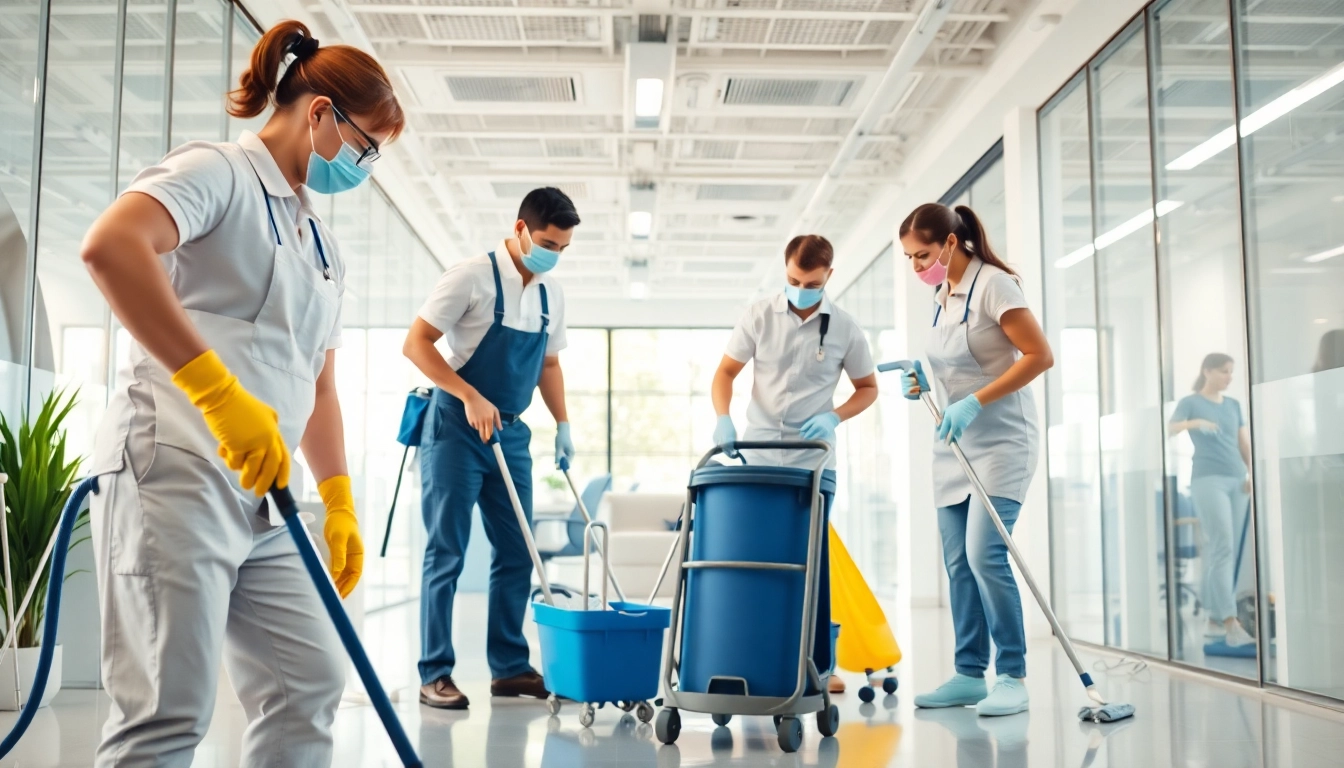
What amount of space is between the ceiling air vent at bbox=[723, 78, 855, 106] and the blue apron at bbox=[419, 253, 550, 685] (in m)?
3.32

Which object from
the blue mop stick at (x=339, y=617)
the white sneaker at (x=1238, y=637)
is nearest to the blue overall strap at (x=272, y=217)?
the blue mop stick at (x=339, y=617)

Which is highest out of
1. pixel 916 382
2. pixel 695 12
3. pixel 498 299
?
pixel 695 12

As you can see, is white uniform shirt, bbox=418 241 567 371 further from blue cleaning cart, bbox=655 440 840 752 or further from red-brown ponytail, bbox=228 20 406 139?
red-brown ponytail, bbox=228 20 406 139

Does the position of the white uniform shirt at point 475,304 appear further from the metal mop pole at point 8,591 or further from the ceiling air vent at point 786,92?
the ceiling air vent at point 786,92

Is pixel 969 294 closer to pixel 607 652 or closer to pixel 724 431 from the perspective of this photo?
pixel 724 431

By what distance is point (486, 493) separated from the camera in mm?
3480

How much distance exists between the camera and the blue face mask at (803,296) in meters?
3.67

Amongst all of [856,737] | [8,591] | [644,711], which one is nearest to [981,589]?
[856,737]

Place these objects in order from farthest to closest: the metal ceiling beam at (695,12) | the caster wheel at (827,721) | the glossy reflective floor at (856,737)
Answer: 1. the metal ceiling beam at (695,12)
2. the caster wheel at (827,721)
3. the glossy reflective floor at (856,737)

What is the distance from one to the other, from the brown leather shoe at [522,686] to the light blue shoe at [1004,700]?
4.30 feet

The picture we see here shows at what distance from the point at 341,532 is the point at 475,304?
1857 mm

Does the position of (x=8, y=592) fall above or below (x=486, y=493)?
below

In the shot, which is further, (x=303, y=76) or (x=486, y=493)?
(x=486, y=493)

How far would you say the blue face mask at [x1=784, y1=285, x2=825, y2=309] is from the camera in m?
3.67
